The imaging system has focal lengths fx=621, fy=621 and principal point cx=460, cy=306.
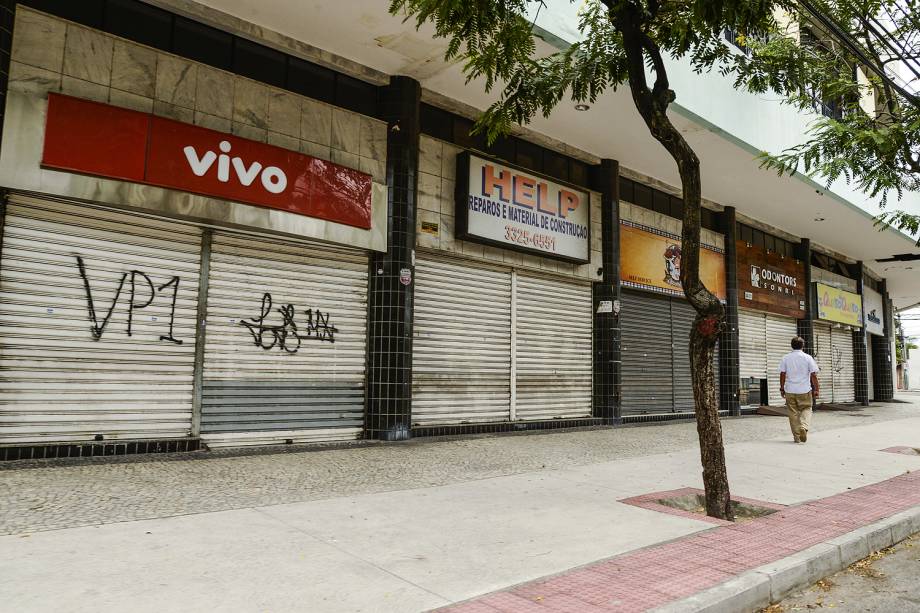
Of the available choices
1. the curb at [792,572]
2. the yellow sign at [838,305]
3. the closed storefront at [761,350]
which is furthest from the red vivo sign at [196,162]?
the yellow sign at [838,305]

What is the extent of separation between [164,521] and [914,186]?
12.2 meters

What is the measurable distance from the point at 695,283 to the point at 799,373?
6358 mm

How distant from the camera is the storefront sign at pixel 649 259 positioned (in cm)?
1402

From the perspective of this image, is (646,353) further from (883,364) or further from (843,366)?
(883,364)

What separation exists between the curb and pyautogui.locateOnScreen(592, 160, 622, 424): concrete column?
7.71m

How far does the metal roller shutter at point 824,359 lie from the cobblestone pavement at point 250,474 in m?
15.4

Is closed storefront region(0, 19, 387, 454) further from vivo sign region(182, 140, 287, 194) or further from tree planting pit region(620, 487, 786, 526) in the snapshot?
tree planting pit region(620, 487, 786, 526)

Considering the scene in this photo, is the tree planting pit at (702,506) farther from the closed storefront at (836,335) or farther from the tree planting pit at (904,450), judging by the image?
the closed storefront at (836,335)

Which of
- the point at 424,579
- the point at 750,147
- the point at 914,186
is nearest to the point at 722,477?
the point at 424,579

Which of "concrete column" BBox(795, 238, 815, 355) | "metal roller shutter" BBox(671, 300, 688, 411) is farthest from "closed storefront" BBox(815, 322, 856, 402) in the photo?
"metal roller shutter" BBox(671, 300, 688, 411)

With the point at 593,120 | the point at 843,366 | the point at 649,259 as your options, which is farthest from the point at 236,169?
the point at 843,366

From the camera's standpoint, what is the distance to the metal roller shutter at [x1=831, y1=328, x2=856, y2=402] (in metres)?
23.8

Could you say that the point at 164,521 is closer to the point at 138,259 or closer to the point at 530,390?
the point at 138,259

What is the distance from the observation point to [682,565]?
12.9 ft
